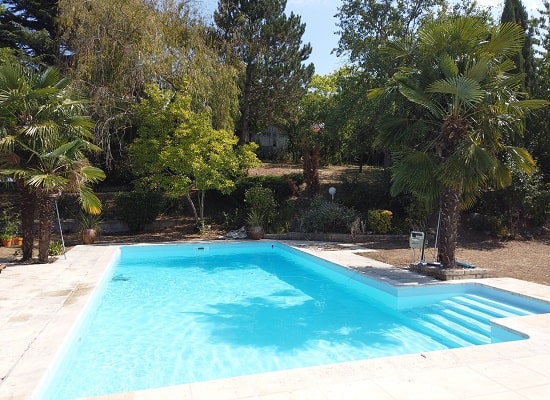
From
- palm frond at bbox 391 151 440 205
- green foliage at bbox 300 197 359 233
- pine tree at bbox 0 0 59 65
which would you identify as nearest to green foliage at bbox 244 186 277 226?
green foliage at bbox 300 197 359 233

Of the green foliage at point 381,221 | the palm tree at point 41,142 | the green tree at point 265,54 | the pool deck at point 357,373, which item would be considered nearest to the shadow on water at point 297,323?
the pool deck at point 357,373

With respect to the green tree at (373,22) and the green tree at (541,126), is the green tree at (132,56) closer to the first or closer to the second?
the green tree at (373,22)

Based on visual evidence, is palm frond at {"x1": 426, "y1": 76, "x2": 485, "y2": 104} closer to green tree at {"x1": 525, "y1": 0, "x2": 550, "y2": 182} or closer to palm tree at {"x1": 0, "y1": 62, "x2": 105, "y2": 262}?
green tree at {"x1": 525, "y1": 0, "x2": 550, "y2": 182}

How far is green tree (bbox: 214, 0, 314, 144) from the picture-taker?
21.5 meters

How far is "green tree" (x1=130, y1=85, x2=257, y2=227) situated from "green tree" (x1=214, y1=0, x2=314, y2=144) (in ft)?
17.7

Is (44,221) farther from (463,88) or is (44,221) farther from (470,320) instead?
(463,88)

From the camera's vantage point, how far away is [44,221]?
1030 centimetres

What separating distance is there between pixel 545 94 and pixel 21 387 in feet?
56.2

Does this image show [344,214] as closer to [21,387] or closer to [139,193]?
[139,193]

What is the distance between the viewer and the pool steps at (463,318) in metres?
6.37

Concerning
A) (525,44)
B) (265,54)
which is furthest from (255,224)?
(525,44)

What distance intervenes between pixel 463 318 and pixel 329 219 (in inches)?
345

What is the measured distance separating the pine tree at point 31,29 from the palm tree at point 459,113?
16530 millimetres

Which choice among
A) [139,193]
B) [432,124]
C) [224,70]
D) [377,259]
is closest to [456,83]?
[432,124]
